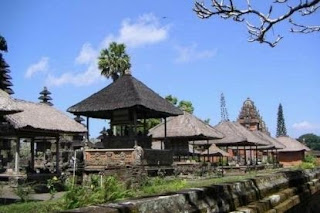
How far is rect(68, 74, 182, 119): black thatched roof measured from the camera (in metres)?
26.0

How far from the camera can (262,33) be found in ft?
20.2

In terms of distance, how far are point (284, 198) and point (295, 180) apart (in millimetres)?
1206

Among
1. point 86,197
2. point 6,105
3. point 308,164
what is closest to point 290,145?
point 308,164

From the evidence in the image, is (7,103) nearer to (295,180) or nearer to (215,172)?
(295,180)

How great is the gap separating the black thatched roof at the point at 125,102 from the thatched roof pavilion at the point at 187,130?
17.4 ft

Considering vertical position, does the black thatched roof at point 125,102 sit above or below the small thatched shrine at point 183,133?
above

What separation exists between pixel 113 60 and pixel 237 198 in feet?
162

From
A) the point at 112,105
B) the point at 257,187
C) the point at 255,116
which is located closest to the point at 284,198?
the point at 257,187

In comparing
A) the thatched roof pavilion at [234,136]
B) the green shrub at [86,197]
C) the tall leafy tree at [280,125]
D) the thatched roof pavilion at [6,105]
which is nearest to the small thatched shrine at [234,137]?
the thatched roof pavilion at [234,136]

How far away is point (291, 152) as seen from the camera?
2901 inches

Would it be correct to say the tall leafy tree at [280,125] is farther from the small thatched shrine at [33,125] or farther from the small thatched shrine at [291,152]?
the small thatched shrine at [33,125]

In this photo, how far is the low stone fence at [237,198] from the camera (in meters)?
3.08

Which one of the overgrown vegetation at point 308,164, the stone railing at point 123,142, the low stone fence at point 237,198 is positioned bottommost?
the overgrown vegetation at point 308,164

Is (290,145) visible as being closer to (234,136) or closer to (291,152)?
(291,152)
